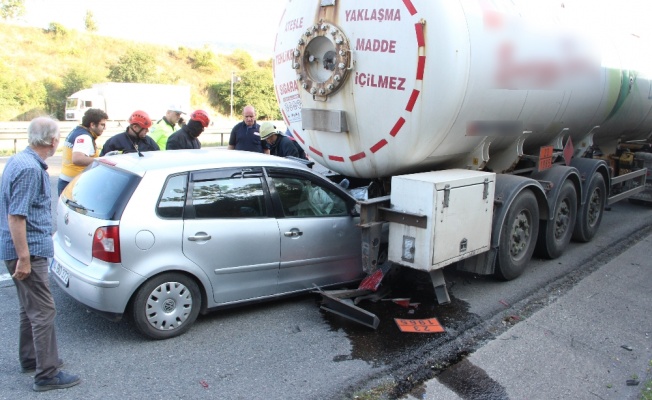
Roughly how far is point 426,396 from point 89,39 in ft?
199

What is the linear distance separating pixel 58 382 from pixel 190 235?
4.38 ft

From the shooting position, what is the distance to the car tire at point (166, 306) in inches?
159

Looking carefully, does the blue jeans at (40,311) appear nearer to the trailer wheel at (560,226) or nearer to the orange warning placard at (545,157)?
the trailer wheel at (560,226)

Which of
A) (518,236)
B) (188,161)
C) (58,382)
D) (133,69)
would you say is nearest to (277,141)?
(188,161)

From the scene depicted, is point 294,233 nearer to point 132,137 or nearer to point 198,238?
point 198,238

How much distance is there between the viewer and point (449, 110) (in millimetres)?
4785

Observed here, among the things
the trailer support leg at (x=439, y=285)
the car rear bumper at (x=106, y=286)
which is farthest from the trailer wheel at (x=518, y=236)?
the car rear bumper at (x=106, y=286)

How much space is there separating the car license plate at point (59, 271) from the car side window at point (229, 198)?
3.66 feet

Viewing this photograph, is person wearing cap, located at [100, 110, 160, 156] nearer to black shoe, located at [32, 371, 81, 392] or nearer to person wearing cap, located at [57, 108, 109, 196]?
person wearing cap, located at [57, 108, 109, 196]

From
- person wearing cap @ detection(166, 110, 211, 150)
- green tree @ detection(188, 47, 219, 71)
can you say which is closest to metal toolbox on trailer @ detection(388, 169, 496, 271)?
person wearing cap @ detection(166, 110, 211, 150)

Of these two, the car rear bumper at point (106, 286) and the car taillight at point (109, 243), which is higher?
the car taillight at point (109, 243)

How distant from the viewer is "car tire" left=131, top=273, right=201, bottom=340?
4.05 metres

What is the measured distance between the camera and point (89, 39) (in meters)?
55.8

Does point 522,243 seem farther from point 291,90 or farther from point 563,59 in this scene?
point 291,90
